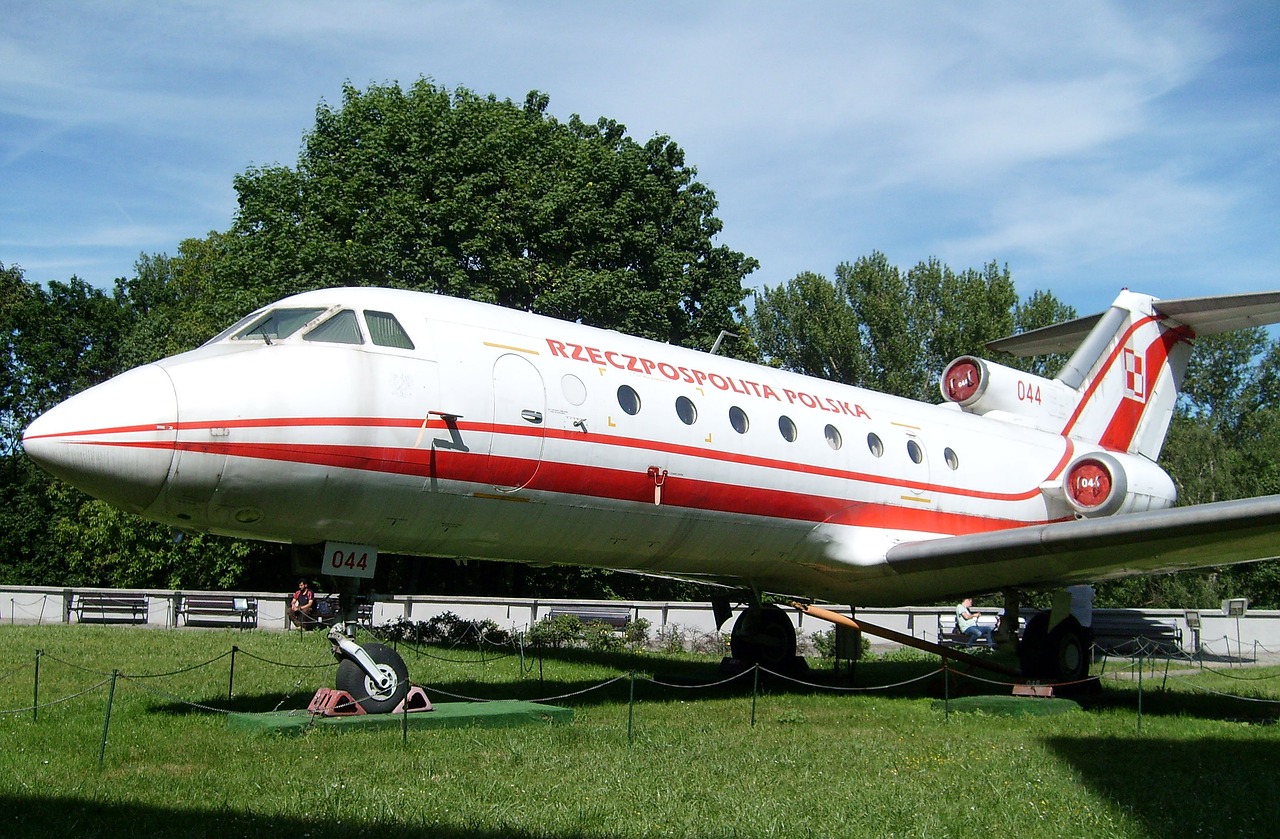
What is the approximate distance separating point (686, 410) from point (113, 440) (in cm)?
606

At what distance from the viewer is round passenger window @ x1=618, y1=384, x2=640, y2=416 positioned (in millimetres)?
12125

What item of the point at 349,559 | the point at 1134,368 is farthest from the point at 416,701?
the point at 1134,368

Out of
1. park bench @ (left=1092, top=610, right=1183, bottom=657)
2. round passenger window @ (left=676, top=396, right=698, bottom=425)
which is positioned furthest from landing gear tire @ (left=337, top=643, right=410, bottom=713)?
park bench @ (left=1092, top=610, right=1183, bottom=657)

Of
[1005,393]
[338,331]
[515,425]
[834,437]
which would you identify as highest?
[1005,393]

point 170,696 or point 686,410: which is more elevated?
point 686,410

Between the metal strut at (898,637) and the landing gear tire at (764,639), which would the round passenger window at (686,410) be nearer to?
the metal strut at (898,637)

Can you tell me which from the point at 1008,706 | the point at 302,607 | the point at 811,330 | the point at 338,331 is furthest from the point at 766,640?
the point at 811,330

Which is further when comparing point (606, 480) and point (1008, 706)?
point (1008, 706)

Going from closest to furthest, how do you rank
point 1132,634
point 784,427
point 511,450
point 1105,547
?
point 511,450, point 1105,547, point 784,427, point 1132,634

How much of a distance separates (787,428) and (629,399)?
2595 mm

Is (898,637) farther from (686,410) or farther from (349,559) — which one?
(349,559)

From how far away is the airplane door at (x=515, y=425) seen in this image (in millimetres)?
11062

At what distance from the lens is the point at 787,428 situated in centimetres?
1387

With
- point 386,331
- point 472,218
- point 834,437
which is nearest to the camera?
point 386,331
